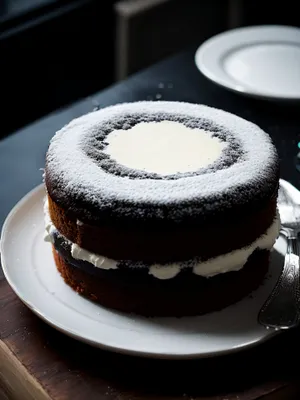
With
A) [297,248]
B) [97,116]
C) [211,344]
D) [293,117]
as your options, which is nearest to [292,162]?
[293,117]

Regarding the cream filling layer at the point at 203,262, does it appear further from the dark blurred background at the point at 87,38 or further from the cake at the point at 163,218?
the dark blurred background at the point at 87,38

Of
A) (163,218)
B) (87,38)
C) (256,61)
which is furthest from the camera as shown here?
(87,38)

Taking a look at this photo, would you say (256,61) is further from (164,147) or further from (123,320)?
(123,320)

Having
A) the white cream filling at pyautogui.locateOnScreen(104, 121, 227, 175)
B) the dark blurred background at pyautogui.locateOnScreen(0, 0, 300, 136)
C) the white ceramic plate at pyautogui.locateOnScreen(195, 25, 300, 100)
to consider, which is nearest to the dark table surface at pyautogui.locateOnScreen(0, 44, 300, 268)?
the white ceramic plate at pyautogui.locateOnScreen(195, 25, 300, 100)

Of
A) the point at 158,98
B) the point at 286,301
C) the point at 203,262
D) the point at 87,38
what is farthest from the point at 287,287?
the point at 87,38

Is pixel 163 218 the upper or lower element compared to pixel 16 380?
upper

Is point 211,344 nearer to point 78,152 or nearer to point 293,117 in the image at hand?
point 78,152

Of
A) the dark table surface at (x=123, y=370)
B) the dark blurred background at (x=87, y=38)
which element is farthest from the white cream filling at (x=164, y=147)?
the dark blurred background at (x=87, y=38)
